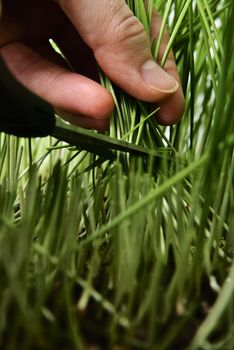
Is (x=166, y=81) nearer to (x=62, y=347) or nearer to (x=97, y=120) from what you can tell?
(x=97, y=120)

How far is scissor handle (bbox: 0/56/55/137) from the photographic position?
526mm

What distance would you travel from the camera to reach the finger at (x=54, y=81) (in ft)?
2.44

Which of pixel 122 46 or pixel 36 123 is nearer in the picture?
pixel 36 123

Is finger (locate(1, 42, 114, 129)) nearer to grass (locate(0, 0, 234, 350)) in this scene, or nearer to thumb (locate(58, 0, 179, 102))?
thumb (locate(58, 0, 179, 102))

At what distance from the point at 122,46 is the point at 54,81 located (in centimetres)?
15

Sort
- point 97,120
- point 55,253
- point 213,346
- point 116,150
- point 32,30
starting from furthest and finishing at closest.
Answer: point 32,30 < point 97,120 < point 116,150 < point 55,253 < point 213,346

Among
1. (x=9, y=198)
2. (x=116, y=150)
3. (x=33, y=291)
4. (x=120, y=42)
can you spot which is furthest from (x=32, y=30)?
(x=33, y=291)

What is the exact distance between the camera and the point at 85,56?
2.90 ft

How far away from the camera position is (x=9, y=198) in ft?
1.65

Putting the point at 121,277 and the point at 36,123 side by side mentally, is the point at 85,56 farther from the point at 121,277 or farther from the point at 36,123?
the point at 121,277

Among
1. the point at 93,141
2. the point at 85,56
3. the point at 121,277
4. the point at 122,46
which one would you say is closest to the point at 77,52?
the point at 85,56

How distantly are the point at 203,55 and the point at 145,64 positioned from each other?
0.29 meters

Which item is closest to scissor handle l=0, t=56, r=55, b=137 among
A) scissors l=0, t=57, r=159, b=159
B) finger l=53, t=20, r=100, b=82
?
scissors l=0, t=57, r=159, b=159

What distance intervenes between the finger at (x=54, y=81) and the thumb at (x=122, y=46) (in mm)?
36
